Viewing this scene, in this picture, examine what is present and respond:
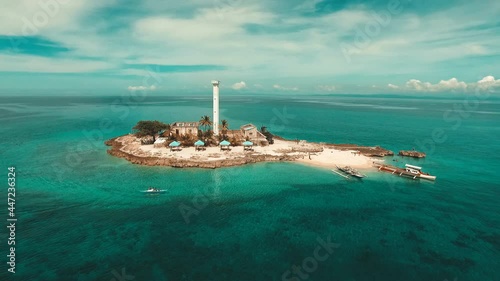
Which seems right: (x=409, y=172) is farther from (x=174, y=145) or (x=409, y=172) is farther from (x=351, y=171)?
(x=174, y=145)

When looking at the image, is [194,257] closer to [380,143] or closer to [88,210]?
[88,210]

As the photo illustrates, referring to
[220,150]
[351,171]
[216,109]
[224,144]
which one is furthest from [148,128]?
[351,171]

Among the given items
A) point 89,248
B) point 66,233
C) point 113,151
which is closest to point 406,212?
point 89,248

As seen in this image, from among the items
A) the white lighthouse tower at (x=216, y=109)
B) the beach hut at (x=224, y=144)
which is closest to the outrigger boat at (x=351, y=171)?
the beach hut at (x=224, y=144)

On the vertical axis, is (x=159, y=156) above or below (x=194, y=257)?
above

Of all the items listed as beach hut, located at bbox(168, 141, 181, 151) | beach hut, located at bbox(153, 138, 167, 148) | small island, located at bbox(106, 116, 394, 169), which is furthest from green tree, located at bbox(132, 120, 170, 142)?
beach hut, located at bbox(168, 141, 181, 151)

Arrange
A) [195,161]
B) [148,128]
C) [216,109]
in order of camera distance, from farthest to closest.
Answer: [216,109] → [148,128] → [195,161]

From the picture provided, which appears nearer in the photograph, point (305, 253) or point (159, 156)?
point (305, 253)
